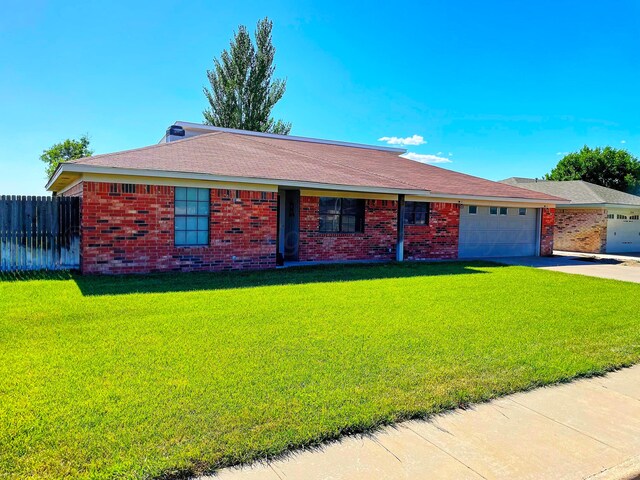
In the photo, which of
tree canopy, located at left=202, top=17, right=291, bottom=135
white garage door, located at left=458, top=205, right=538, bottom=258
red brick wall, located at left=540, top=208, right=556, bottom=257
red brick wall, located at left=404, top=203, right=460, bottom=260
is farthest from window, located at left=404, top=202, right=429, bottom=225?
tree canopy, located at left=202, top=17, right=291, bottom=135

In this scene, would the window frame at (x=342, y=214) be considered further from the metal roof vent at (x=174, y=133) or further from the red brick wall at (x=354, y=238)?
the metal roof vent at (x=174, y=133)

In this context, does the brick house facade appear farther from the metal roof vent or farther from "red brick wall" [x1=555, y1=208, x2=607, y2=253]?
"red brick wall" [x1=555, y1=208, x2=607, y2=253]

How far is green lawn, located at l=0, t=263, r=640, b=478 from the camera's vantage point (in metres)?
3.06

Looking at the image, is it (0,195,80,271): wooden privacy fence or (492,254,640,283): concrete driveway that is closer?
(0,195,80,271): wooden privacy fence

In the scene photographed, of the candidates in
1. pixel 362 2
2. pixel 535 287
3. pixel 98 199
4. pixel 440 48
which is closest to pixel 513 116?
pixel 440 48

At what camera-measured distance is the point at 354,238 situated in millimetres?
14867

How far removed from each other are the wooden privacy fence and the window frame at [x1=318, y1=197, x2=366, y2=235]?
704 cm

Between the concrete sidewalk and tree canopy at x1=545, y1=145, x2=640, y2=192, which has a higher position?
tree canopy at x1=545, y1=145, x2=640, y2=192

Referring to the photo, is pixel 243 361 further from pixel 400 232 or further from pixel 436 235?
pixel 436 235

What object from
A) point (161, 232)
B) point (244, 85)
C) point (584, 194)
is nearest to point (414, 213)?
point (161, 232)

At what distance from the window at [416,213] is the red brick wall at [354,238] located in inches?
31.2

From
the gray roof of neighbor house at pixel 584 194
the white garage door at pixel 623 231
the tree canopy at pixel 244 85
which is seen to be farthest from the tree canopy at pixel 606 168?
the tree canopy at pixel 244 85

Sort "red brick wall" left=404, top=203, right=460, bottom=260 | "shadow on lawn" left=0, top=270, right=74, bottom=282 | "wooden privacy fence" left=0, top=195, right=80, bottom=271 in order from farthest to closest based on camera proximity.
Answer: "red brick wall" left=404, top=203, right=460, bottom=260 < "wooden privacy fence" left=0, top=195, right=80, bottom=271 < "shadow on lawn" left=0, top=270, right=74, bottom=282

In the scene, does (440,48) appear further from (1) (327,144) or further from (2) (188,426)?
(2) (188,426)
